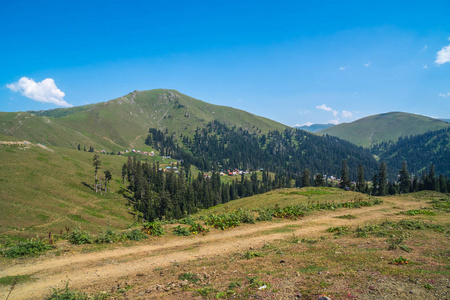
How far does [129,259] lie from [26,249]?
7457 mm

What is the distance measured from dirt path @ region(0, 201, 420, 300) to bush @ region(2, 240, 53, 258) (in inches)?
59.8

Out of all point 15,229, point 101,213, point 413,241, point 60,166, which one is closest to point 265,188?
point 101,213

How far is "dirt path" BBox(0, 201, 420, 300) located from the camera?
38.5 feet

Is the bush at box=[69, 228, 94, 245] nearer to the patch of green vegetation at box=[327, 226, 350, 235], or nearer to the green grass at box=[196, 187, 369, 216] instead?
the green grass at box=[196, 187, 369, 216]

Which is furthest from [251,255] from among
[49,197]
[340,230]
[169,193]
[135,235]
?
[169,193]

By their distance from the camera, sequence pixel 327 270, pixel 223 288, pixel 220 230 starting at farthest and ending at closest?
pixel 220 230 < pixel 327 270 < pixel 223 288

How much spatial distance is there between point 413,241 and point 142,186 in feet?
384

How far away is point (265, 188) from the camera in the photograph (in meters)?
168

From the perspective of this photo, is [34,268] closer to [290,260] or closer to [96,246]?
[96,246]

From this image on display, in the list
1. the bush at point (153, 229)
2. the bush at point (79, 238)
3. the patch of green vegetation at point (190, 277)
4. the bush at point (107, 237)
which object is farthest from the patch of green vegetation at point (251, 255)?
the bush at point (79, 238)

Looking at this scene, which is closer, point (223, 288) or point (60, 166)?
point (223, 288)

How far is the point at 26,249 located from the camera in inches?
610

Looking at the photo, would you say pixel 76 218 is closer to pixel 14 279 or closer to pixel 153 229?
pixel 153 229

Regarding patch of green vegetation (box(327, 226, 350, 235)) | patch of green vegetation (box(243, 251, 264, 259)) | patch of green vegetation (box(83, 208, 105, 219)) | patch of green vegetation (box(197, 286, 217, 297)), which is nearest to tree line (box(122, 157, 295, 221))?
patch of green vegetation (box(83, 208, 105, 219))
